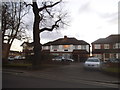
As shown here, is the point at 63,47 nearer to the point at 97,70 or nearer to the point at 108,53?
the point at 108,53

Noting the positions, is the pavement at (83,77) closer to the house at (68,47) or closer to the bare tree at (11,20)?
the bare tree at (11,20)

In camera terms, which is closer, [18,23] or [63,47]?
[18,23]

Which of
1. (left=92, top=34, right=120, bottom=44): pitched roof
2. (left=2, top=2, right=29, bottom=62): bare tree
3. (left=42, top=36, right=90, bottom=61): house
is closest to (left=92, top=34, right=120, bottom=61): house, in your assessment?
(left=92, top=34, right=120, bottom=44): pitched roof

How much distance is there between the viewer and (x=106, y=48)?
59062mm

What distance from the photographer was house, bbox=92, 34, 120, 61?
56.1 metres

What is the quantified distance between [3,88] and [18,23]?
22086 mm

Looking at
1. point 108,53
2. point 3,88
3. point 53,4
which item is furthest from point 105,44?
point 3,88

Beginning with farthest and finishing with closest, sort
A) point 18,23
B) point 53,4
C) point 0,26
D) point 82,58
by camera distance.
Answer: point 82,58, point 18,23, point 0,26, point 53,4

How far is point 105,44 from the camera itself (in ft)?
195

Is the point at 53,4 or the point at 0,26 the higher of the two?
the point at 53,4

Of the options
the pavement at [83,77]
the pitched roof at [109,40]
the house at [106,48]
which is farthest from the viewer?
the pitched roof at [109,40]

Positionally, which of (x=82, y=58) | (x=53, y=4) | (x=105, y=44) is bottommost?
(x=82, y=58)

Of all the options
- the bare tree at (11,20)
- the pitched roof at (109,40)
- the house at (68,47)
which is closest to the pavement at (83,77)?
the bare tree at (11,20)

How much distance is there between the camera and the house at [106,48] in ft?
184
